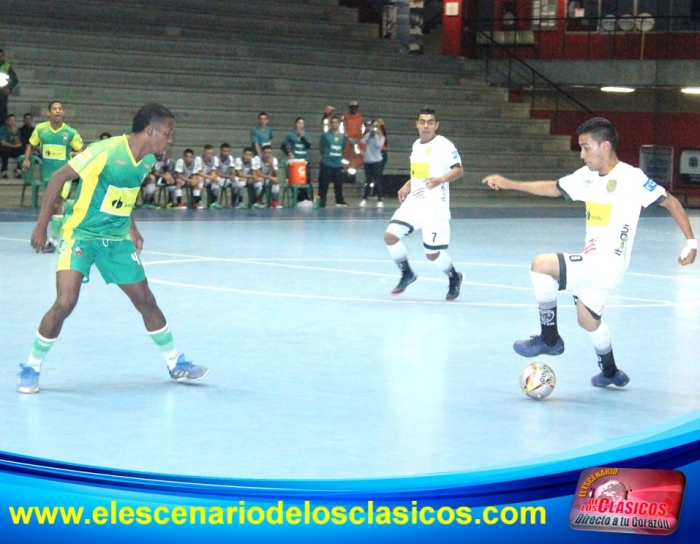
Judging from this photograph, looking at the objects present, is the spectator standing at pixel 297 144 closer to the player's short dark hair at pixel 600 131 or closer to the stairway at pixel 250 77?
the stairway at pixel 250 77

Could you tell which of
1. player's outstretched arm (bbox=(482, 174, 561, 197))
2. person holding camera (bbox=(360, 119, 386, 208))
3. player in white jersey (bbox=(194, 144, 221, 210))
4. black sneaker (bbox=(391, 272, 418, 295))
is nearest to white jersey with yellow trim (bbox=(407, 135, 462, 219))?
black sneaker (bbox=(391, 272, 418, 295))

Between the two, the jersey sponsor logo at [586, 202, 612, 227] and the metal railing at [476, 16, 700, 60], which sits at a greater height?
the metal railing at [476, 16, 700, 60]

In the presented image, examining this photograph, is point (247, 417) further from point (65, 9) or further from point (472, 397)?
point (65, 9)

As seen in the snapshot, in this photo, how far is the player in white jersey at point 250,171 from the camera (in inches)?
995

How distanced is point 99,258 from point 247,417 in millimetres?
1508

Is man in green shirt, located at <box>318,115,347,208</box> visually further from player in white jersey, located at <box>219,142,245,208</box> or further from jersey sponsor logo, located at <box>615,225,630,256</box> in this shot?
jersey sponsor logo, located at <box>615,225,630,256</box>

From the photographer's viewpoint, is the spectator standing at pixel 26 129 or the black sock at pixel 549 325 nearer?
the black sock at pixel 549 325

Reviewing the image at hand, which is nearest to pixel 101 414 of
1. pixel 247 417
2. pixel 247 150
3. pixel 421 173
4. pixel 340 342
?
pixel 247 417

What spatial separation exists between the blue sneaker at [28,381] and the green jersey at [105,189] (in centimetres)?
87

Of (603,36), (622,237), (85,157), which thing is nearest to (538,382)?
(622,237)

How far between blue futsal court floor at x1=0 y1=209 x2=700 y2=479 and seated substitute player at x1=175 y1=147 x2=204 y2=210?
850 cm

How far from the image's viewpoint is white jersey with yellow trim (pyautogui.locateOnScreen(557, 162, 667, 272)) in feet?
27.1

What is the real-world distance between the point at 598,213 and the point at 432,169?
471cm

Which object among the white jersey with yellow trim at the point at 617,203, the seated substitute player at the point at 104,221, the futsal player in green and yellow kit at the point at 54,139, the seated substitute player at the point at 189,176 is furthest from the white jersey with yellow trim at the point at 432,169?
the seated substitute player at the point at 189,176
